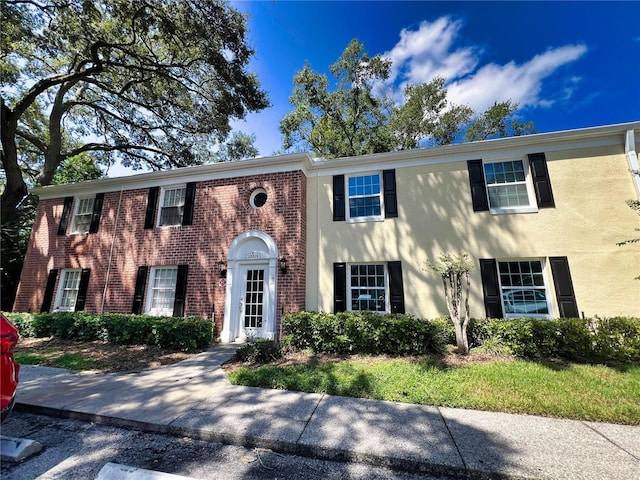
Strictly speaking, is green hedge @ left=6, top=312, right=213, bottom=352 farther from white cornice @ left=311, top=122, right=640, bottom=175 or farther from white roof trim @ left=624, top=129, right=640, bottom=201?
white roof trim @ left=624, top=129, right=640, bottom=201

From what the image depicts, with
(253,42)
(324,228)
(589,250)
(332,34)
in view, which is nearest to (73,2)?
(253,42)

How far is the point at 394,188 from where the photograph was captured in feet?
27.8

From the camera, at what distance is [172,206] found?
33.6 ft

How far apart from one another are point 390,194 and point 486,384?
5533 mm

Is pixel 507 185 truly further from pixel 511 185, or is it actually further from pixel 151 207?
pixel 151 207

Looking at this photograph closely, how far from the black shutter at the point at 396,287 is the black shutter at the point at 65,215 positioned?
12711mm

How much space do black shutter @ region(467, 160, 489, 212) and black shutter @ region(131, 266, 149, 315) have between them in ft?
35.7

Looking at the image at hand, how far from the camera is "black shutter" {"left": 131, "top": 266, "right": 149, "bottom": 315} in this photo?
30.9 feet

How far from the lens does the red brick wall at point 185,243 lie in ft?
28.2

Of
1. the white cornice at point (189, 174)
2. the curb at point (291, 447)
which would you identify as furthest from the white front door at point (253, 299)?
the curb at point (291, 447)

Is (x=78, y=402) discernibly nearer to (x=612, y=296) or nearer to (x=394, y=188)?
(x=394, y=188)

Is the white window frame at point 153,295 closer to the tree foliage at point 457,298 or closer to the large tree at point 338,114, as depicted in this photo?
the tree foliage at point 457,298

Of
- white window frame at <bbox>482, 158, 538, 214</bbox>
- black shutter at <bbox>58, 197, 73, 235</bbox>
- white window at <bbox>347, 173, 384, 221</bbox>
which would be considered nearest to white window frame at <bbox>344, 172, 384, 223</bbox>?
white window at <bbox>347, 173, 384, 221</bbox>

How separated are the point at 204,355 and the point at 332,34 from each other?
11941 mm
